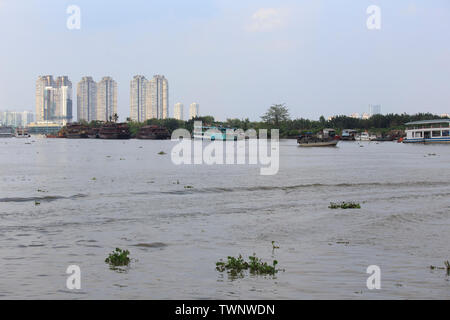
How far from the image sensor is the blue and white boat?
476 ft

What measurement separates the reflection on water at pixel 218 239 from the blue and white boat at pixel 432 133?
122 m

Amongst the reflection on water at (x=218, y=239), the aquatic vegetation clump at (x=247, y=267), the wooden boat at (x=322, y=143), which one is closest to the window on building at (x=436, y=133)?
the wooden boat at (x=322, y=143)

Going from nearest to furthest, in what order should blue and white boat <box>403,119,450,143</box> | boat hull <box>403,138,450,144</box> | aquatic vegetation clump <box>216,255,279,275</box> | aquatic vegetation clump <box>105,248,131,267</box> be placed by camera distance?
aquatic vegetation clump <box>216,255,279,275</box> < aquatic vegetation clump <box>105,248,131,267</box> < blue and white boat <box>403,119,450,143</box> < boat hull <box>403,138,450,144</box>

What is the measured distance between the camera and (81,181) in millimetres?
37969

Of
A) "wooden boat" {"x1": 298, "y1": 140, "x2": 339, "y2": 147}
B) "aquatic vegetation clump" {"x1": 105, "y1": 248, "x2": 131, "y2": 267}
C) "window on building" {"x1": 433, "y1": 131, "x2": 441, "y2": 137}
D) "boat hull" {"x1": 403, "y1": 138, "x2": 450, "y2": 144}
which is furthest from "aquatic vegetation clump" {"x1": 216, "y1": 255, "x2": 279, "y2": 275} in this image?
"window on building" {"x1": 433, "y1": 131, "x2": 441, "y2": 137}

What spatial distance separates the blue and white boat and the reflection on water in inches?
4786

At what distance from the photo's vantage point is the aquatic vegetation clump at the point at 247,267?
1259 cm

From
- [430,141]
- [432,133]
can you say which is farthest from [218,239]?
[432,133]

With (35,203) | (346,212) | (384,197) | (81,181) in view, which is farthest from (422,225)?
(81,181)

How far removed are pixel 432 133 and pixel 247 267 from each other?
150112 mm

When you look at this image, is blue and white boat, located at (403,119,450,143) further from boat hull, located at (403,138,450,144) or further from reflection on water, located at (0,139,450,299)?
reflection on water, located at (0,139,450,299)

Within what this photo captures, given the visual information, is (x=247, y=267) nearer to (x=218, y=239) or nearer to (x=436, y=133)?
(x=218, y=239)

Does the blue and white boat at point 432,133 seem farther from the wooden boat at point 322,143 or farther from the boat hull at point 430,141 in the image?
the wooden boat at point 322,143
